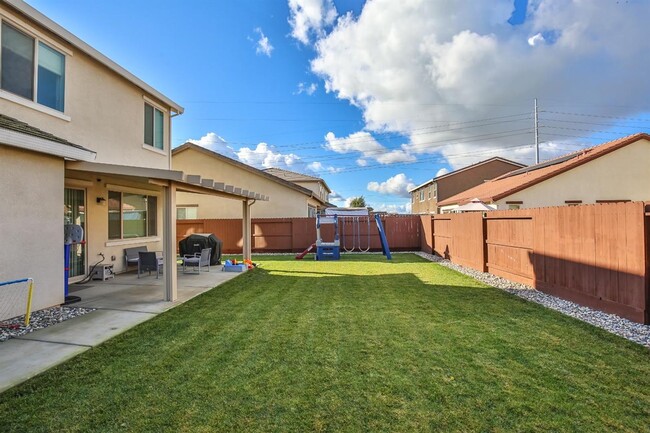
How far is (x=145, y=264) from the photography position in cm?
941

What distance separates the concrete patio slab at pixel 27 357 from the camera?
3.53m

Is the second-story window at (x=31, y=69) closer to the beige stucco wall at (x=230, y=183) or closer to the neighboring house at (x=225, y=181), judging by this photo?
the neighboring house at (x=225, y=181)

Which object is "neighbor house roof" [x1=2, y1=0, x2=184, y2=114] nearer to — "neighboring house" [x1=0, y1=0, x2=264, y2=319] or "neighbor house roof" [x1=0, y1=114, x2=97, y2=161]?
"neighboring house" [x1=0, y1=0, x2=264, y2=319]

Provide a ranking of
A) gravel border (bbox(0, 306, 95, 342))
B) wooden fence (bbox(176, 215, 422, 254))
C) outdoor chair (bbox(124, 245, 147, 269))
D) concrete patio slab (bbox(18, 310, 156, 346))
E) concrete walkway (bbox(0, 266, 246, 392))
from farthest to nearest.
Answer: wooden fence (bbox(176, 215, 422, 254)) → outdoor chair (bbox(124, 245, 147, 269)) → gravel border (bbox(0, 306, 95, 342)) → concrete patio slab (bbox(18, 310, 156, 346)) → concrete walkway (bbox(0, 266, 246, 392))

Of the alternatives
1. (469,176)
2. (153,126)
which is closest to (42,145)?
(153,126)

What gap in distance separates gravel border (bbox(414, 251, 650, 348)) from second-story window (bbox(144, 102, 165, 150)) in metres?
10.9

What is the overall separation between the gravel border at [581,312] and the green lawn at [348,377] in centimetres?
30

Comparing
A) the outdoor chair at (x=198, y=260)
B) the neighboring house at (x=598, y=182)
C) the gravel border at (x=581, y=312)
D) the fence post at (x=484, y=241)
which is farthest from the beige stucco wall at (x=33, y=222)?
the neighboring house at (x=598, y=182)

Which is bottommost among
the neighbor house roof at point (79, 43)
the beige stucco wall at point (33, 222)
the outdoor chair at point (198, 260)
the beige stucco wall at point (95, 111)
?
the outdoor chair at point (198, 260)

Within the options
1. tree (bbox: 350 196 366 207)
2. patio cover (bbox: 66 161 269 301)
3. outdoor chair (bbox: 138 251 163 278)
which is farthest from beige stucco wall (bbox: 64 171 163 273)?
tree (bbox: 350 196 366 207)

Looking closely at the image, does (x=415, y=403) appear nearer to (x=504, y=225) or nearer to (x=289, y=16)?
(x=504, y=225)

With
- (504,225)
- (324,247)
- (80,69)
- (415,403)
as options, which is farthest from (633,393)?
(324,247)

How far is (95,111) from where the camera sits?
835 cm

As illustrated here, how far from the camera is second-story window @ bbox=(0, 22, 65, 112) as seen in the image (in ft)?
20.1
